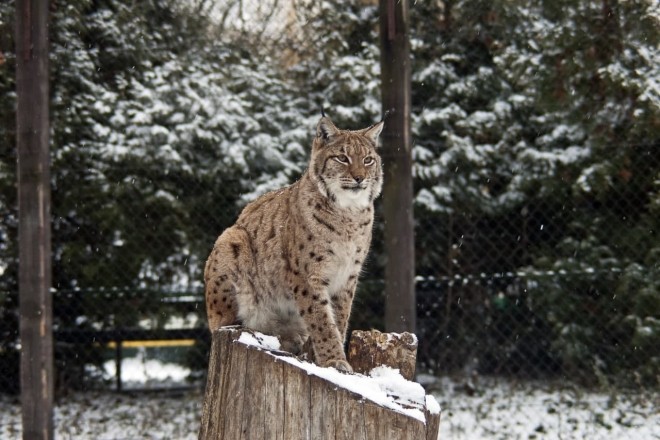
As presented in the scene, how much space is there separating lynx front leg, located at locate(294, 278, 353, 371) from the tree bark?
1707mm

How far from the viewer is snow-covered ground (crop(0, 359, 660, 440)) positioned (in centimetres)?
538

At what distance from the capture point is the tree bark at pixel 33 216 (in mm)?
4473

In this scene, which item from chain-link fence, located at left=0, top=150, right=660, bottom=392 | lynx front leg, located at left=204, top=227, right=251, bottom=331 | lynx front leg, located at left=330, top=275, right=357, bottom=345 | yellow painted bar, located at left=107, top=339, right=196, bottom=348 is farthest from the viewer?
yellow painted bar, located at left=107, top=339, right=196, bottom=348

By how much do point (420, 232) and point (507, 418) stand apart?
141 centimetres

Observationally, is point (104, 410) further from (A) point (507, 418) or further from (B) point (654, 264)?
(B) point (654, 264)

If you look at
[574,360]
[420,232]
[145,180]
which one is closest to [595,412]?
[574,360]

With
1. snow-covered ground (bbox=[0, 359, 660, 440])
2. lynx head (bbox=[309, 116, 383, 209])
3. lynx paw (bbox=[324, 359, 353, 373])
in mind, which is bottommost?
snow-covered ground (bbox=[0, 359, 660, 440])

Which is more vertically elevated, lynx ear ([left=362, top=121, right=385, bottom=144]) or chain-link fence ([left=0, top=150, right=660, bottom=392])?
lynx ear ([left=362, top=121, right=385, bottom=144])

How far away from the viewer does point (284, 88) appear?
5688 millimetres

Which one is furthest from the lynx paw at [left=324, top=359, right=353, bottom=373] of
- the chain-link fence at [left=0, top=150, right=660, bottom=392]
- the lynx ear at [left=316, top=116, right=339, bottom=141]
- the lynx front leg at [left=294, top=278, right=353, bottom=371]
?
the chain-link fence at [left=0, top=150, right=660, bottom=392]

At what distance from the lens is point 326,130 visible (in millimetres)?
3750

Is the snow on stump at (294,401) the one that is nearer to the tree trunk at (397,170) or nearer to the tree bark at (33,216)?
the tree trunk at (397,170)

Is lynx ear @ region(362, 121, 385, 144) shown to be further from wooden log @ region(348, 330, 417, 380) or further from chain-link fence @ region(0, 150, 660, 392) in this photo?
chain-link fence @ region(0, 150, 660, 392)

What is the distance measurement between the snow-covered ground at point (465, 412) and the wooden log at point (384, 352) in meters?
2.55
